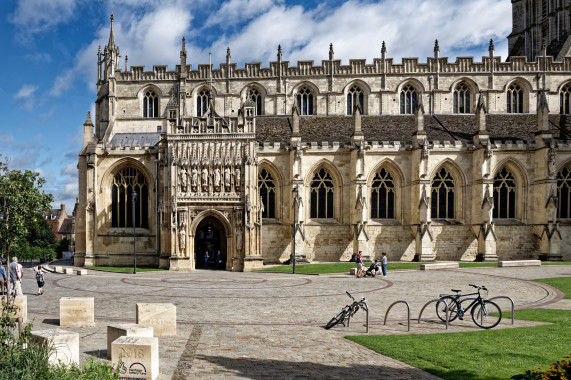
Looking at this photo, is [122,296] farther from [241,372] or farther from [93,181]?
[93,181]

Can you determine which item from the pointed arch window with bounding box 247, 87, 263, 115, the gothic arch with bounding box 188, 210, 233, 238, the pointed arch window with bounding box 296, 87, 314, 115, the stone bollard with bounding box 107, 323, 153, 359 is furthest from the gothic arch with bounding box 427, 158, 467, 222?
the stone bollard with bounding box 107, 323, 153, 359

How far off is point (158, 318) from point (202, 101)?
36356 millimetres

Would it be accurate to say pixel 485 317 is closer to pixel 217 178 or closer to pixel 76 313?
pixel 76 313

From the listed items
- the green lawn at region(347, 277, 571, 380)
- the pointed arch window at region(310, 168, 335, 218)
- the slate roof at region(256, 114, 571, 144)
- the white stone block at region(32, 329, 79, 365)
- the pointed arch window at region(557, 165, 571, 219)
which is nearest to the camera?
the white stone block at region(32, 329, 79, 365)

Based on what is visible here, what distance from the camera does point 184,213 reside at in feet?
108

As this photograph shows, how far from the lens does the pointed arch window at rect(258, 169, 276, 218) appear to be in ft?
122

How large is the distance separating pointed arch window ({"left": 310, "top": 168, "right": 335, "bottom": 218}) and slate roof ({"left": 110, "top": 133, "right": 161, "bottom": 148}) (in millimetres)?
15299

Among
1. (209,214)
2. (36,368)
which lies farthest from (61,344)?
(209,214)

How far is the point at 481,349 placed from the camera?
33.9 ft

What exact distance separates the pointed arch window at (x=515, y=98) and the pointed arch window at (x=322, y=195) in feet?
69.5

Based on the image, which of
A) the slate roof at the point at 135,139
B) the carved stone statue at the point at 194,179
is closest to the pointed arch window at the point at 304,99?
the slate roof at the point at 135,139

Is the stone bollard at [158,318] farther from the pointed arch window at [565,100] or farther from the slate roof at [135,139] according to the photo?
the pointed arch window at [565,100]

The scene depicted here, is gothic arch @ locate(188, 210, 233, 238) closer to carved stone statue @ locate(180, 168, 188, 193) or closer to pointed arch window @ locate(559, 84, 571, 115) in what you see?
carved stone statue @ locate(180, 168, 188, 193)

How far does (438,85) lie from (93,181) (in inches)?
1290
